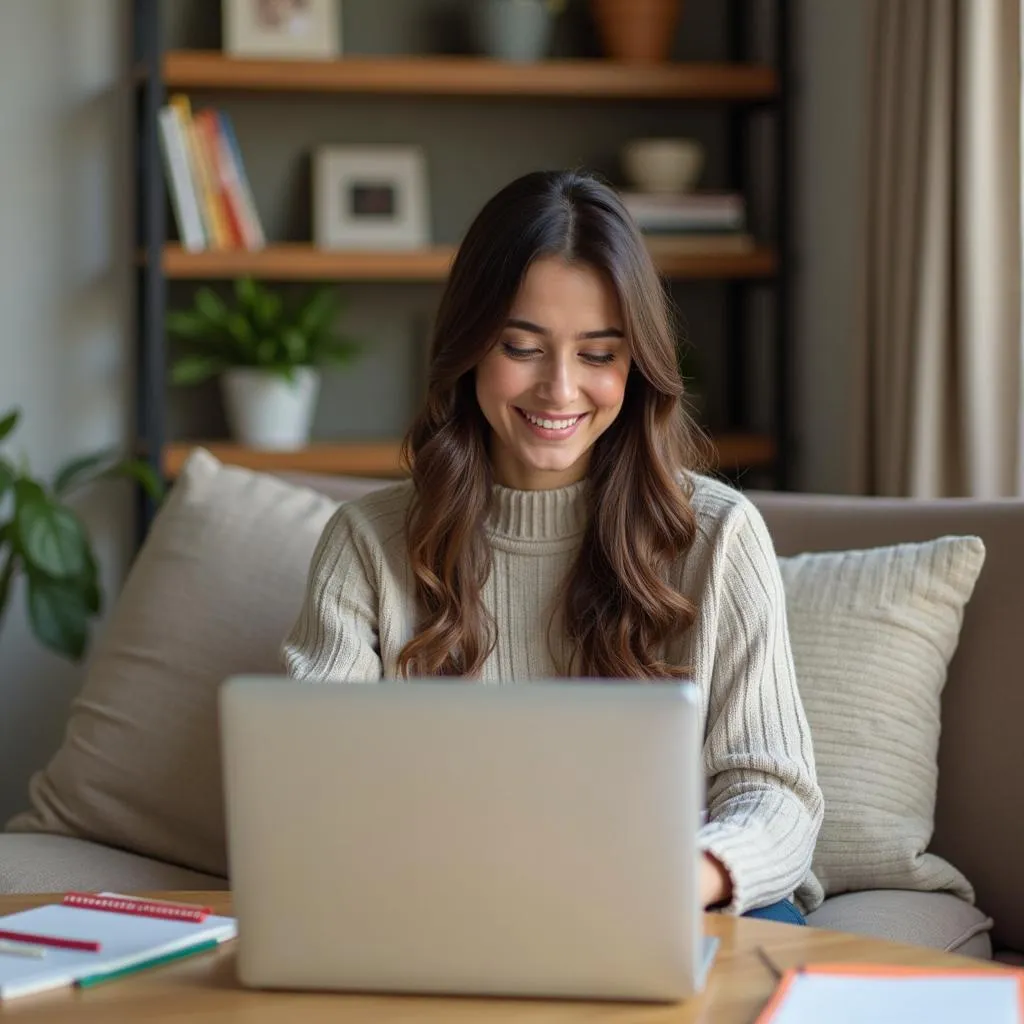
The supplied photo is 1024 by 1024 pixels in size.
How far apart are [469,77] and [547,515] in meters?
1.72

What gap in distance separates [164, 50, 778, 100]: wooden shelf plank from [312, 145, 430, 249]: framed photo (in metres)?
0.15

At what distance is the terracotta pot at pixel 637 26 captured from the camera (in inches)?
133

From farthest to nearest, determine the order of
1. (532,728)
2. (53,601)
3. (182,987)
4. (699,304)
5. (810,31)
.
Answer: (699,304) < (810,31) < (53,601) < (182,987) < (532,728)

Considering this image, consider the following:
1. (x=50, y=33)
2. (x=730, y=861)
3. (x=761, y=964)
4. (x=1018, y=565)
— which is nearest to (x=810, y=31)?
(x=50, y=33)

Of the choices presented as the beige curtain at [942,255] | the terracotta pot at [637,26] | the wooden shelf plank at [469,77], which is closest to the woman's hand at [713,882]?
the beige curtain at [942,255]

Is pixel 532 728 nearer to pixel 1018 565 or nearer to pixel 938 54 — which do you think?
pixel 1018 565

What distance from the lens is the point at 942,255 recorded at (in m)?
2.79

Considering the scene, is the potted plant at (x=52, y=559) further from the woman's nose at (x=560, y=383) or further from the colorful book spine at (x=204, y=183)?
the woman's nose at (x=560, y=383)

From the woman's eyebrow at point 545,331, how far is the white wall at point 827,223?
4.91 feet

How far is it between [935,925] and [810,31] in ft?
7.12

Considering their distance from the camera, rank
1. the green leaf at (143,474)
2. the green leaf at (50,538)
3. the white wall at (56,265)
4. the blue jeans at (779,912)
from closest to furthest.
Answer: the blue jeans at (779,912) → the green leaf at (50,538) → the green leaf at (143,474) → the white wall at (56,265)

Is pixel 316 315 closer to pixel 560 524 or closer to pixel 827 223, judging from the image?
pixel 827 223

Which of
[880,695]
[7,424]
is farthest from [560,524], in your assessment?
[7,424]

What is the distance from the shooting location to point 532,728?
990 mm
